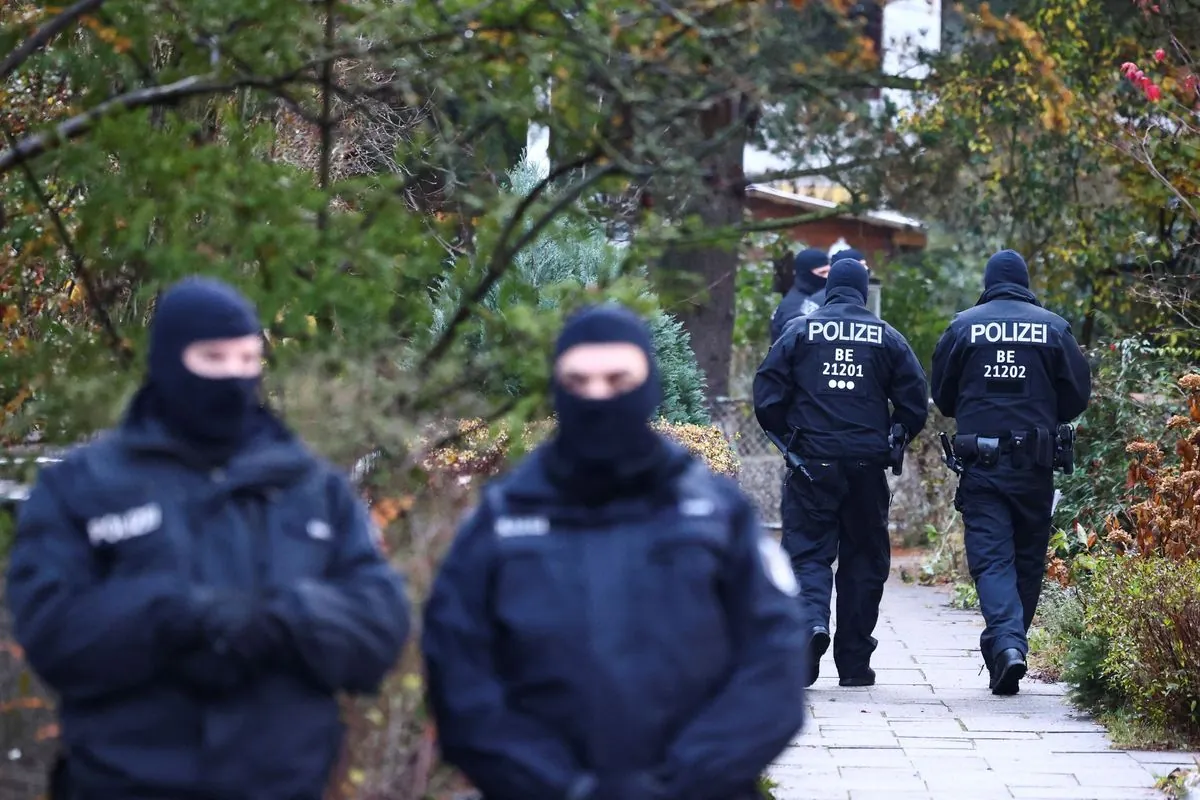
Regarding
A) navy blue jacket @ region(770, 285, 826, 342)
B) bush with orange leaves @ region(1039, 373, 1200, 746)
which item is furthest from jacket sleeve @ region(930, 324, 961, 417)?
navy blue jacket @ region(770, 285, 826, 342)

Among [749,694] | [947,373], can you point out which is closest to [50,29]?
[749,694]

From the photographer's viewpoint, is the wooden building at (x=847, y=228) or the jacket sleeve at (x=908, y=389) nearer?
the jacket sleeve at (x=908, y=389)

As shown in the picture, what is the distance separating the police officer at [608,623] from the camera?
3.42 meters

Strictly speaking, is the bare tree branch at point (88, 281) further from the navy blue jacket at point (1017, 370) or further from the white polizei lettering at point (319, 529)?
the navy blue jacket at point (1017, 370)

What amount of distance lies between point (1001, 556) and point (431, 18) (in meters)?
4.98

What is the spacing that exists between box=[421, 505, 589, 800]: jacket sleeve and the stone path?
135 inches

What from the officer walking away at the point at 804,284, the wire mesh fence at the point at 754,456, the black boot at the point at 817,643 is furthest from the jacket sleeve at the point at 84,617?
the wire mesh fence at the point at 754,456

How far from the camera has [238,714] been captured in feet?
11.0

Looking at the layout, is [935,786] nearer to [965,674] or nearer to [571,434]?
[965,674]

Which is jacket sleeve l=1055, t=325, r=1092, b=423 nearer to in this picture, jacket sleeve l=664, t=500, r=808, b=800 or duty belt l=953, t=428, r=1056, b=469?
duty belt l=953, t=428, r=1056, b=469

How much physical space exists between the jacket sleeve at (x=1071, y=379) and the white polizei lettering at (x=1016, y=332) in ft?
0.35


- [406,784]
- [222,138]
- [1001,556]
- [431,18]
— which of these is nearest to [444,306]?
[1001,556]

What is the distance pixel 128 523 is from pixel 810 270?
10.7m

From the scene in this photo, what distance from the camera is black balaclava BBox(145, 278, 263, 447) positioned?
342 cm
